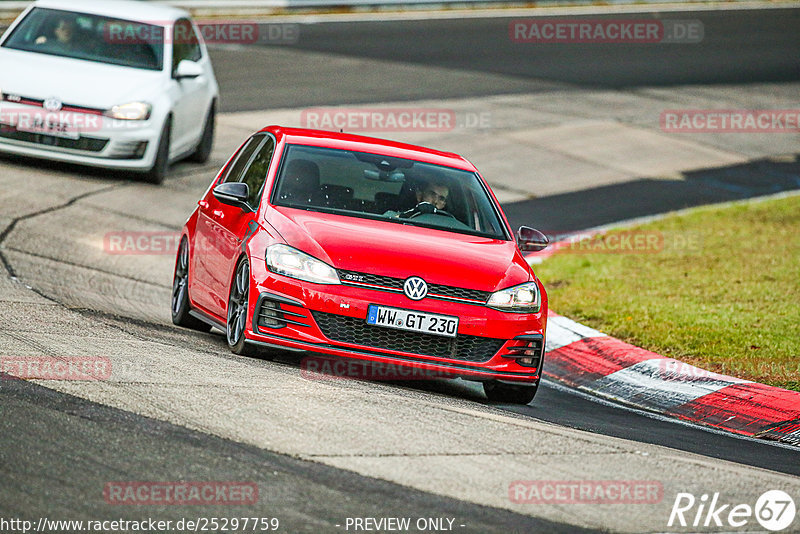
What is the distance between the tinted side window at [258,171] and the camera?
28.3 feet

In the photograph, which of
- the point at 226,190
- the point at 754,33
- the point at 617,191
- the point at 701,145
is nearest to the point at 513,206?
the point at 617,191

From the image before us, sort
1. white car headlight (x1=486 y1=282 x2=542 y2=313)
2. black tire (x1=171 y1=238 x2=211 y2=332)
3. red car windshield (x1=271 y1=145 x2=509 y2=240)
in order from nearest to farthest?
1. white car headlight (x1=486 y1=282 x2=542 y2=313)
2. red car windshield (x1=271 y1=145 x2=509 y2=240)
3. black tire (x1=171 y1=238 x2=211 y2=332)

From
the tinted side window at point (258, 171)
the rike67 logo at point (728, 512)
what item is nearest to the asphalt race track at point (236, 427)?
the rike67 logo at point (728, 512)

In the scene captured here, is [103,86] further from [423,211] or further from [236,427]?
[236,427]

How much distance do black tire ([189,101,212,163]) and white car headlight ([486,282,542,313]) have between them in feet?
29.9

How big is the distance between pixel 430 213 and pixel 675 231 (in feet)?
22.3

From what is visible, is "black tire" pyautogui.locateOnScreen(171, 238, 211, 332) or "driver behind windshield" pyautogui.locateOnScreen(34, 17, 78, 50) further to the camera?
"driver behind windshield" pyautogui.locateOnScreen(34, 17, 78, 50)

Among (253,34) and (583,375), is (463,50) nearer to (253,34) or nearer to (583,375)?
(253,34)

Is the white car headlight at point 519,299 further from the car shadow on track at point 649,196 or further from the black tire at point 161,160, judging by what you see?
the black tire at point 161,160

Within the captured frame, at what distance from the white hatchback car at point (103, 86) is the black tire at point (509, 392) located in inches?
276

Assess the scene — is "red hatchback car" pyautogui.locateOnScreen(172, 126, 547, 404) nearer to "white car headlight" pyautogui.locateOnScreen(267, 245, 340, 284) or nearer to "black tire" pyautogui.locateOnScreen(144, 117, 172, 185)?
"white car headlight" pyautogui.locateOnScreen(267, 245, 340, 284)

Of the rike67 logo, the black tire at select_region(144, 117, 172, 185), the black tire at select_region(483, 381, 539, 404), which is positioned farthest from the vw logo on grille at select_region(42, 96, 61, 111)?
the rike67 logo

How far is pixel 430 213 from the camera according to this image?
8.70 meters

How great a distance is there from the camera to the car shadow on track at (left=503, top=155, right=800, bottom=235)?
15.9 metres
